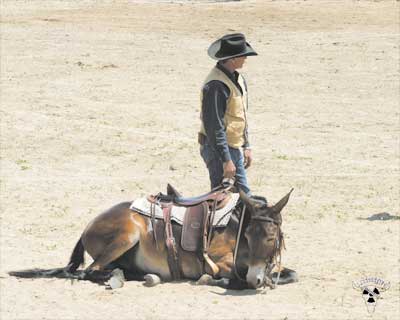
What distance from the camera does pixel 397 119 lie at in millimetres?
20016

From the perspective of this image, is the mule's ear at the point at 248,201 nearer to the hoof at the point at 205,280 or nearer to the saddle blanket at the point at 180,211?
the saddle blanket at the point at 180,211

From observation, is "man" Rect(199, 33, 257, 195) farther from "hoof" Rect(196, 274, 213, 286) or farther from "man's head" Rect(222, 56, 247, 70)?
"hoof" Rect(196, 274, 213, 286)

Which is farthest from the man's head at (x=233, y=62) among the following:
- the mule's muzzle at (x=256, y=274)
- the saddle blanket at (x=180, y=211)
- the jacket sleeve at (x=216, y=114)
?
the mule's muzzle at (x=256, y=274)

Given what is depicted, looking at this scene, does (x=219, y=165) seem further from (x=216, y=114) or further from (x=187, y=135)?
(x=187, y=135)

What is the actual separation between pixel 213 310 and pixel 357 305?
1.18 meters

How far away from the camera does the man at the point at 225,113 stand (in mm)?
9750

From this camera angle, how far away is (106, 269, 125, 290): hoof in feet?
31.8

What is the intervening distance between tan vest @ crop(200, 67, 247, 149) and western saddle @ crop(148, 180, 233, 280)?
0.40 meters

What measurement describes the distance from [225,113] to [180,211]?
930 mm

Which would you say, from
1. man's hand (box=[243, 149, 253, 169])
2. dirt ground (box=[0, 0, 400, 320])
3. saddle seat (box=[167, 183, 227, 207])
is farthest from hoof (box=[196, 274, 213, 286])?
man's hand (box=[243, 149, 253, 169])

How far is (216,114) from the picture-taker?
9742 mm

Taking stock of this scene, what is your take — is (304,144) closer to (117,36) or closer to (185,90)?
(185,90)

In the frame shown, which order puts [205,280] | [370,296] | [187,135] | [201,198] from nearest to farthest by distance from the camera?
[370,296] < [205,280] < [201,198] < [187,135]

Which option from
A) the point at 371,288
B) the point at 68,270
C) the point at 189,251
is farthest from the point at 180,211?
the point at 371,288
